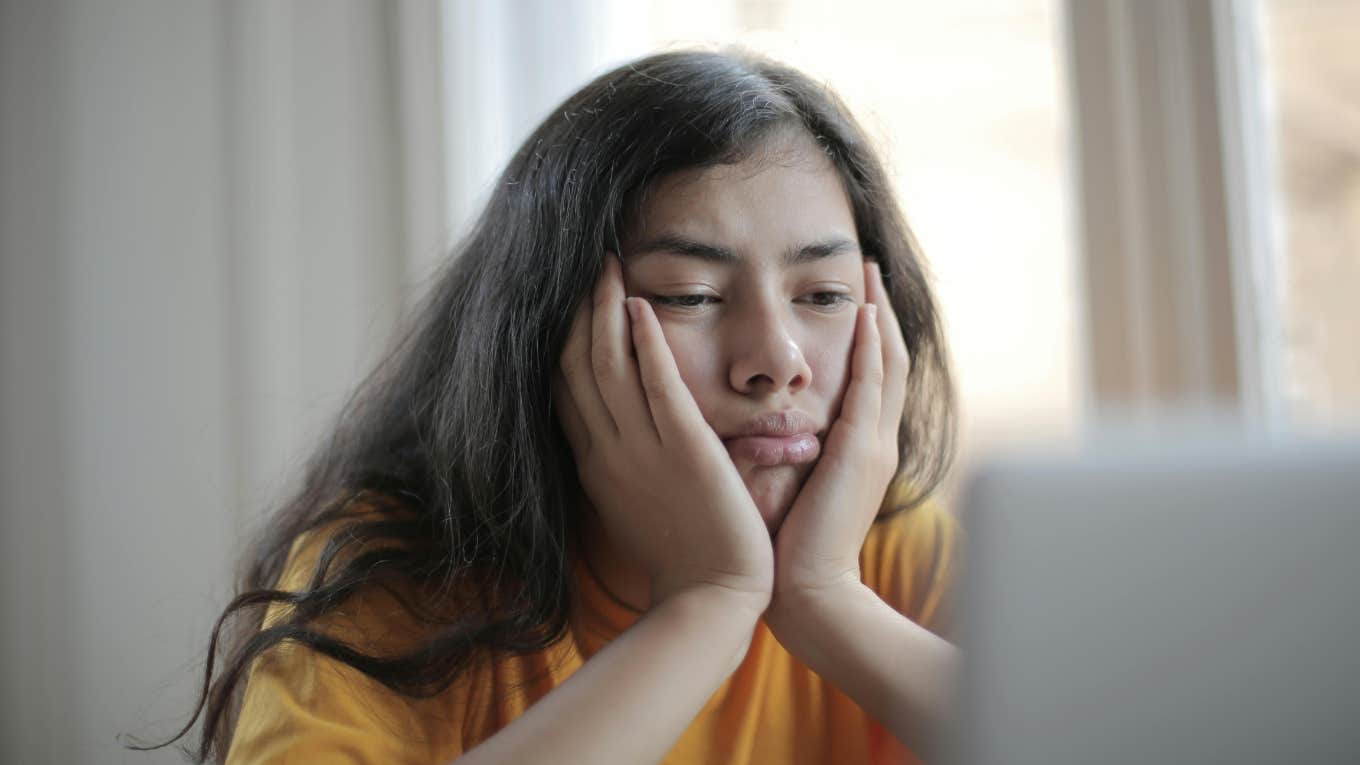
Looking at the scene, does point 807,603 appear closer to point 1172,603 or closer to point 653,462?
point 653,462

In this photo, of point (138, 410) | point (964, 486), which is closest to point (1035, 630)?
point (964, 486)

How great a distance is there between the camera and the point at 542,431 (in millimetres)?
995

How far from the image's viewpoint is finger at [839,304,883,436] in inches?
36.6

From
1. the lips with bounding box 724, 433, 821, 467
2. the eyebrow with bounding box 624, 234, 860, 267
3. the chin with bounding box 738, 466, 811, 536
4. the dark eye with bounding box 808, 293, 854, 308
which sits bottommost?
the chin with bounding box 738, 466, 811, 536

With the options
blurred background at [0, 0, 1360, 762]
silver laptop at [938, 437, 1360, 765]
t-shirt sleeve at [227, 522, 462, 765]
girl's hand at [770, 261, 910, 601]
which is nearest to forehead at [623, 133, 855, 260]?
girl's hand at [770, 261, 910, 601]

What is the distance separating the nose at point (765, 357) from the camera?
870 millimetres

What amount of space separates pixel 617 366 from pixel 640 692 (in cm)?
28

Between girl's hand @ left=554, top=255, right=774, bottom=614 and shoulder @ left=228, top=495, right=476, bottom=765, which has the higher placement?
girl's hand @ left=554, top=255, right=774, bottom=614

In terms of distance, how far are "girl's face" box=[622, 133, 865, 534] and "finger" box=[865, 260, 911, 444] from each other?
51 mm

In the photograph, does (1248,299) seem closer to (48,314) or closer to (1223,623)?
(1223,623)

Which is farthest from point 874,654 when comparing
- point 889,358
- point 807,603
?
point 889,358

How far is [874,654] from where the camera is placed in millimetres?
816

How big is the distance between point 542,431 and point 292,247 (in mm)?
913

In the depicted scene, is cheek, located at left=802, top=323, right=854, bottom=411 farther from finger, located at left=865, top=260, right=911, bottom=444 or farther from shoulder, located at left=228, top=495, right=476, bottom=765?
shoulder, located at left=228, top=495, right=476, bottom=765
